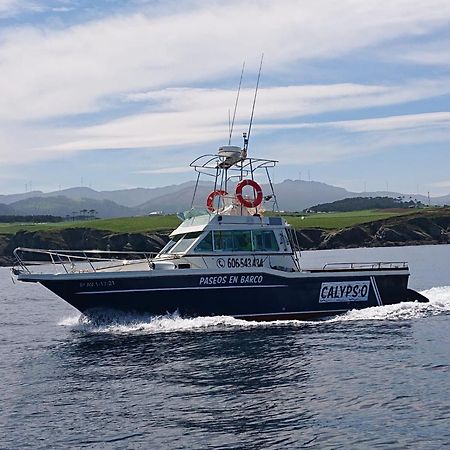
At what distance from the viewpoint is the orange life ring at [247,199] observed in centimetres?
3013

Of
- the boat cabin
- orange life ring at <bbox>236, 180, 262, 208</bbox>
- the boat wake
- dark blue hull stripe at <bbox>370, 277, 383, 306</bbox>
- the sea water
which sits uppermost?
orange life ring at <bbox>236, 180, 262, 208</bbox>

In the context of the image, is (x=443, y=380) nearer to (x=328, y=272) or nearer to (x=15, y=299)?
(x=328, y=272)

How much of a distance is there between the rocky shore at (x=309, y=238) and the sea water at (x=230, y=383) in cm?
7698

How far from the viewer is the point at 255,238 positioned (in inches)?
1156

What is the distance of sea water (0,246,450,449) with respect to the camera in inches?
592

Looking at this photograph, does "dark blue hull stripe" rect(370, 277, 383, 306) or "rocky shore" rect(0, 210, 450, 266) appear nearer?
"dark blue hull stripe" rect(370, 277, 383, 306)

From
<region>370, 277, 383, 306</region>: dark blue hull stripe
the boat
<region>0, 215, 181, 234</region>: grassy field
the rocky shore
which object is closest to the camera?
the boat

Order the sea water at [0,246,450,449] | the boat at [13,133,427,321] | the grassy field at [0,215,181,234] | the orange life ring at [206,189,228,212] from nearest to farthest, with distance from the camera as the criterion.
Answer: the sea water at [0,246,450,449], the boat at [13,133,427,321], the orange life ring at [206,189,228,212], the grassy field at [0,215,181,234]

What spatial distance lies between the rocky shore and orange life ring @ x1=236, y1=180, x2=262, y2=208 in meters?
74.7

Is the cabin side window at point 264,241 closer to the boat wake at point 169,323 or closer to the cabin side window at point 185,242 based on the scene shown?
the cabin side window at point 185,242

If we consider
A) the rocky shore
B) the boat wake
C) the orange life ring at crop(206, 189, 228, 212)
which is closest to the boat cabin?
the orange life ring at crop(206, 189, 228, 212)

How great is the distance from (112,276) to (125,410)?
10.4 metres

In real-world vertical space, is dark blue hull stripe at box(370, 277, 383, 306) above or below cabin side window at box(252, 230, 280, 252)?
below

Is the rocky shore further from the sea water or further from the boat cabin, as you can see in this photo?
the sea water
